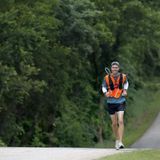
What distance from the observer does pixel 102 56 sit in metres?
37.9

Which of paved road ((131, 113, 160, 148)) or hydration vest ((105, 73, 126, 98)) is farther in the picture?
paved road ((131, 113, 160, 148))

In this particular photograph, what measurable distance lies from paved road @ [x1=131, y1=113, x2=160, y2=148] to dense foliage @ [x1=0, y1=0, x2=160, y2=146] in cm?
230

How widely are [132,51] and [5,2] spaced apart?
17722mm

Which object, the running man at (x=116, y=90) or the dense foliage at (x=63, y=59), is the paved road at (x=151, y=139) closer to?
the dense foliage at (x=63, y=59)

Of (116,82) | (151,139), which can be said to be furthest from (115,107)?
(151,139)

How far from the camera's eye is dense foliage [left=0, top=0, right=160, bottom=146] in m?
25.0

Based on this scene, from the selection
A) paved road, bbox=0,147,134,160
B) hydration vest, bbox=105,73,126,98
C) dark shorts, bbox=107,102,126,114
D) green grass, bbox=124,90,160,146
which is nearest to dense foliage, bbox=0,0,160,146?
green grass, bbox=124,90,160,146

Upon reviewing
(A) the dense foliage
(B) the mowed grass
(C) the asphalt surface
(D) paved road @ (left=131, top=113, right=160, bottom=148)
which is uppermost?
(B) the mowed grass

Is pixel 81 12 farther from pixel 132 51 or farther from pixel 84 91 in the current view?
pixel 132 51

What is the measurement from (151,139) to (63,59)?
12.3 metres

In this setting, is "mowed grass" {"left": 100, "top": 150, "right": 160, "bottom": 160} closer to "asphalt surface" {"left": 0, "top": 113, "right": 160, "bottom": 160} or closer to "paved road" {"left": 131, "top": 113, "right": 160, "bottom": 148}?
"asphalt surface" {"left": 0, "top": 113, "right": 160, "bottom": 160}

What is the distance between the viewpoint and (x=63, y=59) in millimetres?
29391

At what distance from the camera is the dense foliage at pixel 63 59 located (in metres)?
25.0

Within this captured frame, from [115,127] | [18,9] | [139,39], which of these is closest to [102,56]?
[139,39]
